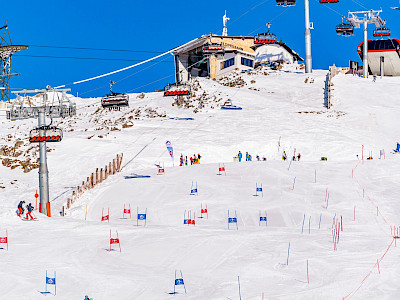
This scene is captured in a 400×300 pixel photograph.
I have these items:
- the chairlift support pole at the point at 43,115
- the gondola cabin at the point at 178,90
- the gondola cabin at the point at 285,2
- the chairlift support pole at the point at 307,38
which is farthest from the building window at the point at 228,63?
the chairlift support pole at the point at 43,115

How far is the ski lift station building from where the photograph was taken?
276ft

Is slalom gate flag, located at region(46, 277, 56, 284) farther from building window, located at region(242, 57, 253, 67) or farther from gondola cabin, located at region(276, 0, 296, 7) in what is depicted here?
building window, located at region(242, 57, 253, 67)

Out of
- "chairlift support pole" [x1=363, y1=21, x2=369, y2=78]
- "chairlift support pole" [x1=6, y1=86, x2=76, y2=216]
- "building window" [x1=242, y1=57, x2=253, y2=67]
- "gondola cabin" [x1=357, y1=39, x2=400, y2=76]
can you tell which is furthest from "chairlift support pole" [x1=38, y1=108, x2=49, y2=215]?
"gondola cabin" [x1=357, y1=39, x2=400, y2=76]

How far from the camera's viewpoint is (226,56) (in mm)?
84750

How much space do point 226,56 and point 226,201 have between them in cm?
5309

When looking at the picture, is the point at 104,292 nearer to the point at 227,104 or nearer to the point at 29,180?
the point at 29,180

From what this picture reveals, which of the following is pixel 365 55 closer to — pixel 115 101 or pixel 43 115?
pixel 115 101

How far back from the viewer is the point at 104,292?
19.3 metres

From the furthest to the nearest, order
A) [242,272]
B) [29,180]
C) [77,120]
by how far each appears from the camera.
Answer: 1. [77,120]
2. [29,180]
3. [242,272]

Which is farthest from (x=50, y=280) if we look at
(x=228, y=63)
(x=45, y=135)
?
(x=228, y=63)

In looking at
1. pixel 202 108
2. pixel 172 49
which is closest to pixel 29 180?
pixel 202 108

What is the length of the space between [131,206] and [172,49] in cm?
5944

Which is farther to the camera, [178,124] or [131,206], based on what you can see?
[178,124]

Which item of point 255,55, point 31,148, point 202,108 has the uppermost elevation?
point 255,55
